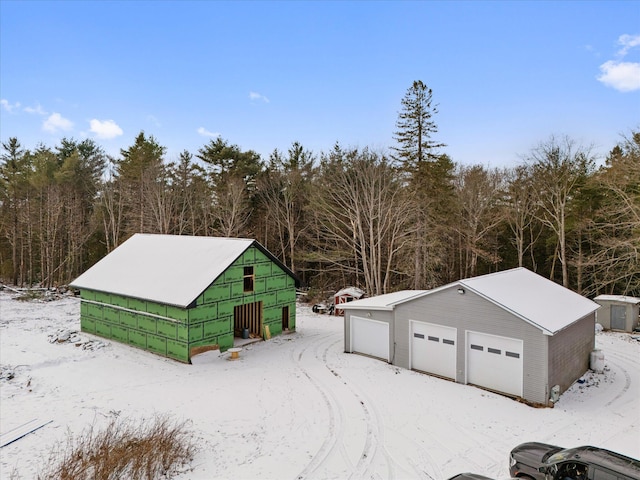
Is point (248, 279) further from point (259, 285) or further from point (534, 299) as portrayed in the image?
point (534, 299)

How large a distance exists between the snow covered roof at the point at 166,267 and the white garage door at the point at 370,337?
5.74 metres

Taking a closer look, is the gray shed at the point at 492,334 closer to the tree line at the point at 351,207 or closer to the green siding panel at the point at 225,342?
the green siding panel at the point at 225,342

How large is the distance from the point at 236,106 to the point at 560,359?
83.2 feet

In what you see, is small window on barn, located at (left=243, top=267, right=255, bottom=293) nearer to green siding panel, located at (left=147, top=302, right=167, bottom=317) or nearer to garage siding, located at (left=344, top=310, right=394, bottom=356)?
green siding panel, located at (left=147, top=302, right=167, bottom=317)

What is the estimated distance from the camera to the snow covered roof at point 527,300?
43.0ft

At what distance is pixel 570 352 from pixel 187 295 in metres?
15.1

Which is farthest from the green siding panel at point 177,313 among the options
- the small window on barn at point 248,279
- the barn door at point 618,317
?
the barn door at point 618,317

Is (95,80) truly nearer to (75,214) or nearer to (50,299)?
(50,299)

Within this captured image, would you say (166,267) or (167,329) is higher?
(166,267)

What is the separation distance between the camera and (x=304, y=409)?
12.0 meters

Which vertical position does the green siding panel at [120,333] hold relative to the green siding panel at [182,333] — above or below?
below

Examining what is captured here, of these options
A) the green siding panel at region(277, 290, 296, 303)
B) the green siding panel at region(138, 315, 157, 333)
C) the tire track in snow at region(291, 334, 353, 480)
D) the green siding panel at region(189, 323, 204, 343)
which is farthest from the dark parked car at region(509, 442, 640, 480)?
the green siding panel at region(138, 315, 157, 333)

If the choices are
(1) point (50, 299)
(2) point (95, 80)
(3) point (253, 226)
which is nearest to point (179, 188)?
(3) point (253, 226)

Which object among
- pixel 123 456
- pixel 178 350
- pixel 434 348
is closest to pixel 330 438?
pixel 123 456
